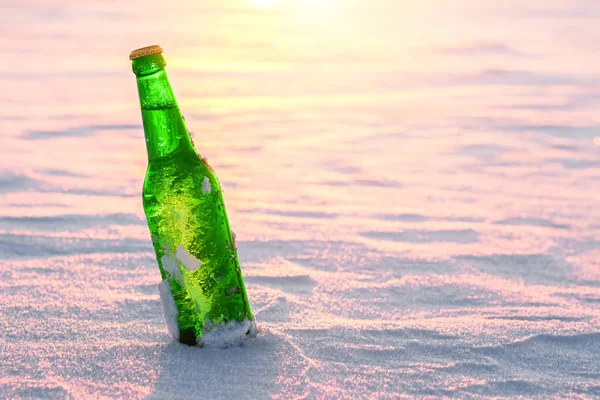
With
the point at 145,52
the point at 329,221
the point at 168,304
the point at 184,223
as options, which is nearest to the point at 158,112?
the point at 145,52

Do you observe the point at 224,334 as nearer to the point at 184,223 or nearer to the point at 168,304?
the point at 168,304

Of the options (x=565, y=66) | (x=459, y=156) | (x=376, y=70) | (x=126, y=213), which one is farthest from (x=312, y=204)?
(x=565, y=66)

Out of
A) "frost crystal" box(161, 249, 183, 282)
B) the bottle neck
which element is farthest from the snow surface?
the bottle neck

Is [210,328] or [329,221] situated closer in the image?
[210,328]

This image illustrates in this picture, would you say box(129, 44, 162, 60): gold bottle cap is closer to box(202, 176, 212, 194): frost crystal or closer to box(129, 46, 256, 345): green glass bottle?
box(129, 46, 256, 345): green glass bottle

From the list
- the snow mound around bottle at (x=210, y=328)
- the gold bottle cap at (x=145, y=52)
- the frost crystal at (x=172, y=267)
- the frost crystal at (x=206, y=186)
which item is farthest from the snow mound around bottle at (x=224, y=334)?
the gold bottle cap at (x=145, y=52)

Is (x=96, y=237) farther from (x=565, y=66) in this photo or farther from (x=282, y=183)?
(x=565, y=66)

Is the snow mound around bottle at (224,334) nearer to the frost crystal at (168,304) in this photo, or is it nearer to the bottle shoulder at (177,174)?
the frost crystal at (168,304)
